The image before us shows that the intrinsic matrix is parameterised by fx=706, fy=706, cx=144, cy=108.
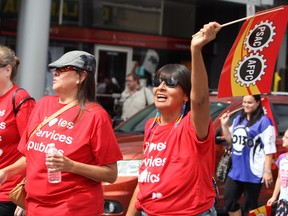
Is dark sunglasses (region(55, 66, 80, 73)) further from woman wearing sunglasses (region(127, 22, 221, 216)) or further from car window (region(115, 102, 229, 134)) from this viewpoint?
car window (region(115, 102, 229, 134))

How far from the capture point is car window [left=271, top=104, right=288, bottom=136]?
31.4 feet

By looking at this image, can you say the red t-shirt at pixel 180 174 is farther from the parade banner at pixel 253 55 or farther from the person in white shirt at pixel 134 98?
the person in white shirt at pixel 134 98

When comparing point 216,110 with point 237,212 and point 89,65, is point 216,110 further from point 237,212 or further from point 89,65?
point 89,65

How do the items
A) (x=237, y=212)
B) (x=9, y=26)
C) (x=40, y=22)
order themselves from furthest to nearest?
(x=9, y=26), (x=40, y=22), (x=237, y=212)

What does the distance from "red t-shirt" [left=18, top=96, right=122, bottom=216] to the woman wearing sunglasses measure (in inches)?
10.6

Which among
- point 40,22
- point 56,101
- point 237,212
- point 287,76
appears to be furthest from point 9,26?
point 56,101

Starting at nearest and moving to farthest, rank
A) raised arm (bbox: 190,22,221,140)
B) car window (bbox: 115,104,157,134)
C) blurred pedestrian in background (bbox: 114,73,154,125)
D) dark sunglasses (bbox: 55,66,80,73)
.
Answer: raised arm (bbox: 190,22,221,140) < dark sunglasses (bbox: 55,66,80,73) < car window (bbox: 115,104,157,134) < blurred pedestrian in background (bbox: 114,73,154,125)

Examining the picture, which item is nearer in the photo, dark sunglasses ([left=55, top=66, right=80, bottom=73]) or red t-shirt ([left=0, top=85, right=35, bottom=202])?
dark sunglasses ([left=55, top=66, right=80, bottom=73])

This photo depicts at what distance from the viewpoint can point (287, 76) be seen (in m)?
18.1

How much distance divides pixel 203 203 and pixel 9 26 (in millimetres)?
11431

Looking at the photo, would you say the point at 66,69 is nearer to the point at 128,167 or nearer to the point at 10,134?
the point at 10,134

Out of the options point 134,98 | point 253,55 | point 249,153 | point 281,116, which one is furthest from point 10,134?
point 134,98

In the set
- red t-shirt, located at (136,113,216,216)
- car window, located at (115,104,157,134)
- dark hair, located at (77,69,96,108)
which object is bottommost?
car window, located at (115,104,157,134)

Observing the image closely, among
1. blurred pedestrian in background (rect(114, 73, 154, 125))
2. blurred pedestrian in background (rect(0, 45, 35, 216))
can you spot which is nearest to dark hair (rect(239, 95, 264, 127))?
blurred pedestrian in background (rect(0, 45, 35, 216))
